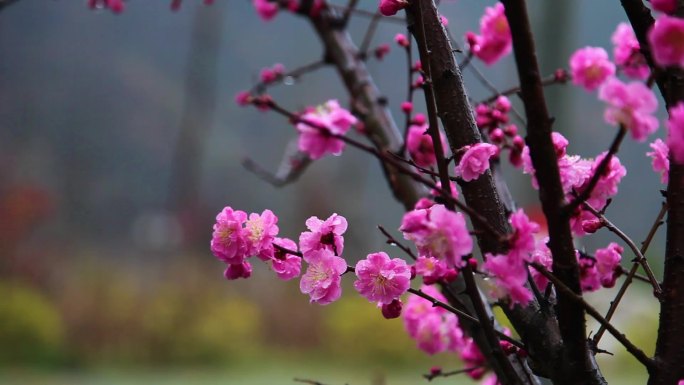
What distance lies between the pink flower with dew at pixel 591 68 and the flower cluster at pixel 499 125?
4.5 inches

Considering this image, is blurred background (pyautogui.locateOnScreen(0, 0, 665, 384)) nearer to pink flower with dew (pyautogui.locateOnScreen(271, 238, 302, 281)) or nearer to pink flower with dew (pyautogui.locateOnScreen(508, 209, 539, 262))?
pink flower with dew (pyautogui.locateOnScreen(271, 238, 302, 281))

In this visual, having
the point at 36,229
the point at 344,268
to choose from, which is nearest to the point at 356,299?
the point at 36,229

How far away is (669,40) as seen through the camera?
29cm

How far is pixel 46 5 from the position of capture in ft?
10.5

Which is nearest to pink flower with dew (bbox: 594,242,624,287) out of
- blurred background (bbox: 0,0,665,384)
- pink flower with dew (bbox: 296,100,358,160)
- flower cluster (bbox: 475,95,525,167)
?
flower cluster (bbox: 475,95,525,167)

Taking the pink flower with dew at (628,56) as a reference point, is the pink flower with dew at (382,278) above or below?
below

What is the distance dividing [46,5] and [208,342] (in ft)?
5.71

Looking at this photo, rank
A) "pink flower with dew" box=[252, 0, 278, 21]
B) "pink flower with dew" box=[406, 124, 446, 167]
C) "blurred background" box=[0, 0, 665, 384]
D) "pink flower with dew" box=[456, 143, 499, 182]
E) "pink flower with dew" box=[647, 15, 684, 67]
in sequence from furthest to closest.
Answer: "blurred background" box=[0, 0, 665, 384], "pink flower with dew" box=[252, 0, 278, 21], "pink flower with dew" box=[406, 124, 446, 167], "pink flower with dew" box=[456, 143, 499, 182], "pink flower with dew" box=[647, 15, 684, 67]

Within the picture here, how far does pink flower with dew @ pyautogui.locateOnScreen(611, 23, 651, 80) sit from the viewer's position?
0.74 metres

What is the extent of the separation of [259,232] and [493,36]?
0.52 metres

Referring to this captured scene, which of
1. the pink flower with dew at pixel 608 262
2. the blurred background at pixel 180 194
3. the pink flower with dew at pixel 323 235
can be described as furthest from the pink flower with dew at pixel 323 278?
the blurred background at pixel 180 194

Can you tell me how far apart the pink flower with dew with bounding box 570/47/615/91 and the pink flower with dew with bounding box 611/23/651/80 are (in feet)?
0.06

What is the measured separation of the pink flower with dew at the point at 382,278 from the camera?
1.43 feet

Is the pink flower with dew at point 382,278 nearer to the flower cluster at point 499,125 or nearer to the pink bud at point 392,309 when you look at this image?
the pink bud at point 392,309
